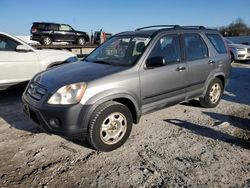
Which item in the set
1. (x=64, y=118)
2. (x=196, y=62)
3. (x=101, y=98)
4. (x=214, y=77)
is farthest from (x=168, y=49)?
(x=64, y=118)

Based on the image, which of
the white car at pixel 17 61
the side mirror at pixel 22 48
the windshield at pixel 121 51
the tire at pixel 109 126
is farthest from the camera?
the side mirror at pixel 22 48

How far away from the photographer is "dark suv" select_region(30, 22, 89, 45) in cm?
2041

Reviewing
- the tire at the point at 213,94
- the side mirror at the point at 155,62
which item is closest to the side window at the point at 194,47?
the tire at the point at 213,94

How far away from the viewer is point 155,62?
4293 millimetres

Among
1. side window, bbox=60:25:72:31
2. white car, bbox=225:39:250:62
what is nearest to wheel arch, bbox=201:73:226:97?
white car, bbox=225:39:250:62

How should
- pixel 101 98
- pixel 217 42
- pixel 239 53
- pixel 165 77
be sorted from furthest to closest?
pixel 239 53, pixel 217 42, pixel 165 77, pixel 101 98

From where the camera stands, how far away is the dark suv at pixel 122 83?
3691mm

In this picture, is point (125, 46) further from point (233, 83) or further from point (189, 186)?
point (233, 83)

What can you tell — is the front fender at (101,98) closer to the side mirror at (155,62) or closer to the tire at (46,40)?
the side mirror at (155,62)

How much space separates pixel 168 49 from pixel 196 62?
73 centimetres

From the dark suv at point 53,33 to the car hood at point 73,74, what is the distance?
17085 mm

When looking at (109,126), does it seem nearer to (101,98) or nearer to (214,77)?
(101,98)

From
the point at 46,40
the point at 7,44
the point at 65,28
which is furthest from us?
the point at 65,28

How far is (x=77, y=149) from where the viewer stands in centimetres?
411
